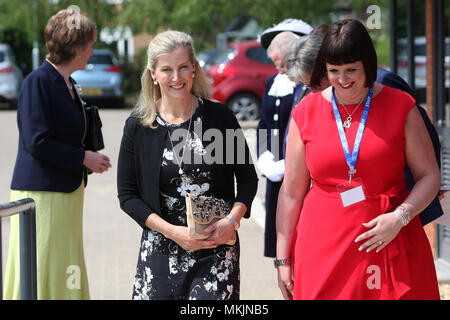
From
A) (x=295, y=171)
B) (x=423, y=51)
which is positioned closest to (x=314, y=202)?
(x=295, y=171)

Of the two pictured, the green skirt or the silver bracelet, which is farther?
the green skirt

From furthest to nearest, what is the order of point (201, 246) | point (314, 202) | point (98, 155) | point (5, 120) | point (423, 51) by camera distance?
1. point (5, 120)
2. point (423, 51)
3. point (98, 155)
4. point (201, 246)
5. point (314, 202)

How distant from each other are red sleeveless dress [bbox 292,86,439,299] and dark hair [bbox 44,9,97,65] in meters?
1.80

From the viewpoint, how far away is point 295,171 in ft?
10.9

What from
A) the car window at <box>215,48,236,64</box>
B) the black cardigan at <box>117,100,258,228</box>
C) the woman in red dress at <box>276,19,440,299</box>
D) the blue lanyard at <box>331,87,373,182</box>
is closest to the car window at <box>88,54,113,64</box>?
the car window at <box>215,48,236,64</box>

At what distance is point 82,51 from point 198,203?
1558mm

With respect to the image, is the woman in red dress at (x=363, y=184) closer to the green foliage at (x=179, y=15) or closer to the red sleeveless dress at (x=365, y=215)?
Result: the red sleeveless dress at (x=365, y=215)

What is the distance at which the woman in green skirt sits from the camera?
4.41 m

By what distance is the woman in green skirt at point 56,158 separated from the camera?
4406 millimetres

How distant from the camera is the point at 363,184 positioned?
10.1ft

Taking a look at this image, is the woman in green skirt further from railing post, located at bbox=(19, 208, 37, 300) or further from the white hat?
the white hat

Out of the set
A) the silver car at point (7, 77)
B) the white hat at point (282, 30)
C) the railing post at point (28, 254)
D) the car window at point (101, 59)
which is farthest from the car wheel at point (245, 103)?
the railing post at point (28, 254)
